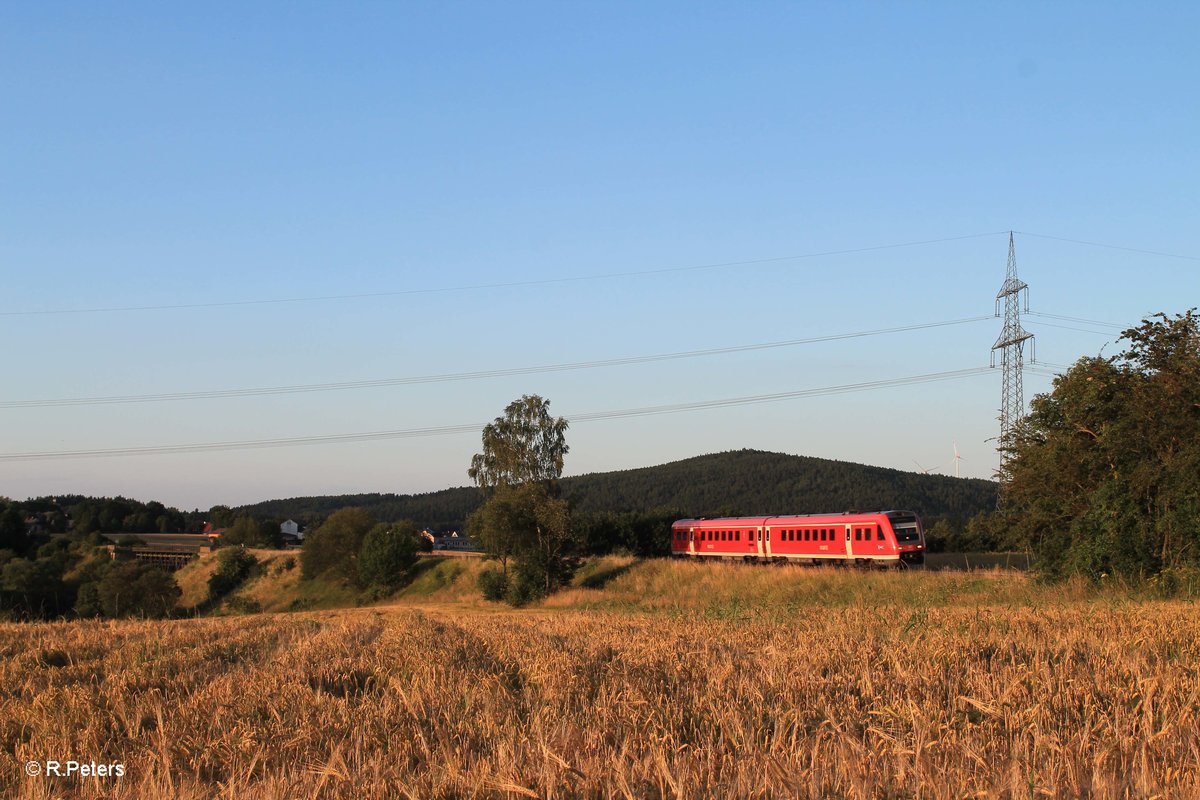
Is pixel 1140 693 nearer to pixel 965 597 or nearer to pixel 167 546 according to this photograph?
pixel 965 597

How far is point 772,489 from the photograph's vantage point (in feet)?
554

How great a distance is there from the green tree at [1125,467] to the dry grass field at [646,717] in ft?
59.4

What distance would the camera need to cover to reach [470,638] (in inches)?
499

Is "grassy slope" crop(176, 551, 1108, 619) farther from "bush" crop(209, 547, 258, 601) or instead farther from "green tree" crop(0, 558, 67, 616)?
"green tree" crop(0, 558, 67, 616)

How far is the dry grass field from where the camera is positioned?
169 inches

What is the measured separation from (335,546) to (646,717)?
71.5 m

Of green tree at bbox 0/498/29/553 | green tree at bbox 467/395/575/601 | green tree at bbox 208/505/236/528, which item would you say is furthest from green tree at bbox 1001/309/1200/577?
green tree at bbox 208/505/236/528

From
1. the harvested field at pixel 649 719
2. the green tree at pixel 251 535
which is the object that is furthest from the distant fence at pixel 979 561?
the green tree at pixel 251 535

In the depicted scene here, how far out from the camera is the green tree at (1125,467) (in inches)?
1059

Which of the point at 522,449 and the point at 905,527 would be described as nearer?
the point at 905,527

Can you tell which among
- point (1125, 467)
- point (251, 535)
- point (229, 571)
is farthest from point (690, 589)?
point (251, 535)

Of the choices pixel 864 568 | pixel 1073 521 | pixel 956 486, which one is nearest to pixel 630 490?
pixel 956 486

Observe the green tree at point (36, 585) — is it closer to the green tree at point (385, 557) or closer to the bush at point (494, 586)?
the green tree at point (385, 557)

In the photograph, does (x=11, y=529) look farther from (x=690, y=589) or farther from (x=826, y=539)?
(x=826, y=539)
